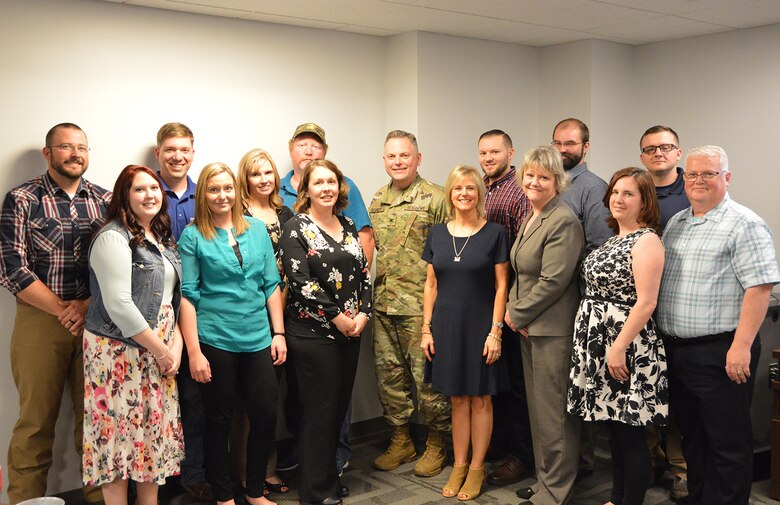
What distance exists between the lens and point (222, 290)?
11.2 ft

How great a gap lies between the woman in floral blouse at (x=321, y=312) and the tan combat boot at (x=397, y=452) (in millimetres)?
610

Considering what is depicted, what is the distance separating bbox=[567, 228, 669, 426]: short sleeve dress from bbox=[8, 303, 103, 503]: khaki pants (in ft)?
7.48

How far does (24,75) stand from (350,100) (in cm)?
186

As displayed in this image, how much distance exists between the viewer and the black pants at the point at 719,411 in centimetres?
319

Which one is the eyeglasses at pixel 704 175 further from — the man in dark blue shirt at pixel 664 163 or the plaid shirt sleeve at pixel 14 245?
the plaid shirt sleeve at pixel 14 245

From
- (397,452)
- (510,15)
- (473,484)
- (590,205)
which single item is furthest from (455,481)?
(510,15)

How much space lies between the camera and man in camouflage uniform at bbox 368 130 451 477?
13.5ft

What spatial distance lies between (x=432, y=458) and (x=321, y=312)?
1195 mm

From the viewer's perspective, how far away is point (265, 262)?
11.7ft

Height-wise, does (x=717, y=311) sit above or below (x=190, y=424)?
above

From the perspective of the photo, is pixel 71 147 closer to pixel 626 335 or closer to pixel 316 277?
pixel 316 277

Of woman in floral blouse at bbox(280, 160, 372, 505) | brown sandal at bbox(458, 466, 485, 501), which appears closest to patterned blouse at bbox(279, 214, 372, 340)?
woman in floral blouse at bbox(280, 160, 372, 505)

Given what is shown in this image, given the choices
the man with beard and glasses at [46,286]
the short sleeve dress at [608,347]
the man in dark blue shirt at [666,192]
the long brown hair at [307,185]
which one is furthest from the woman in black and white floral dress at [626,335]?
the man with beard and glasses at [46,286]

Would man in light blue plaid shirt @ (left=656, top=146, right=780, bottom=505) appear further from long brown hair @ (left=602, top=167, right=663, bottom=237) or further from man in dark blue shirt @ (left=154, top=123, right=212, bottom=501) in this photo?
man in dark blue shirt @ (left=154, top=123, right=212, bottom=501)
